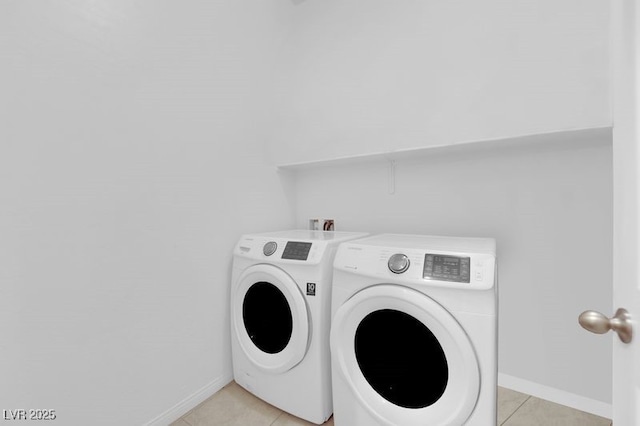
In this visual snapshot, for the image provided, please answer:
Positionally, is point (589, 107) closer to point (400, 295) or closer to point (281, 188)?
point (400, 295)

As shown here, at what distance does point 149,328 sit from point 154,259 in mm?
323

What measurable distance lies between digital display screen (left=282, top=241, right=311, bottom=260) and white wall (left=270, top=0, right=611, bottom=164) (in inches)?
28.0

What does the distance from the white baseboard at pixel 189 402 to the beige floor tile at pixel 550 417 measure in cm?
150

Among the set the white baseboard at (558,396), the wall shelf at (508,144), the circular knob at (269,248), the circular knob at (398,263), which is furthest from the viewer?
the circular knob at (269,248)

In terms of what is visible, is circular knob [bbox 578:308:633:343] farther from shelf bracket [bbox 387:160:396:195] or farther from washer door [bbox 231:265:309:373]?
shelf bracket [bbox 387:160:396:195]

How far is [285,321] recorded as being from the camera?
4.73ft

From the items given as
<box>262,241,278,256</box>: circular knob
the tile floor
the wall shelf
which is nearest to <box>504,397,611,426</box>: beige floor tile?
the tile floor

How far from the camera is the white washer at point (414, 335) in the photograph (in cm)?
96

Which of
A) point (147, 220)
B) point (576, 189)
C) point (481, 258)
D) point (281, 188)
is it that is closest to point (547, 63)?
point (576, 189)

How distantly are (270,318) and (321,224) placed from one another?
2.81 ft

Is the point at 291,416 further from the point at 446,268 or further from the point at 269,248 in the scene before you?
the point at 446,268

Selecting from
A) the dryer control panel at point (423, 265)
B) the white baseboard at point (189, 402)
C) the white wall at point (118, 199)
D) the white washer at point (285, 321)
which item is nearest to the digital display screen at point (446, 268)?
the dryer control panel at point (423, 265)

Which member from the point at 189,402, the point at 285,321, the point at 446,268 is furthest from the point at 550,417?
the point at 189,402

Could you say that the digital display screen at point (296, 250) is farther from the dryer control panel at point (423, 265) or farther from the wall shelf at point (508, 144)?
the wall shelf at point (508, 144)
